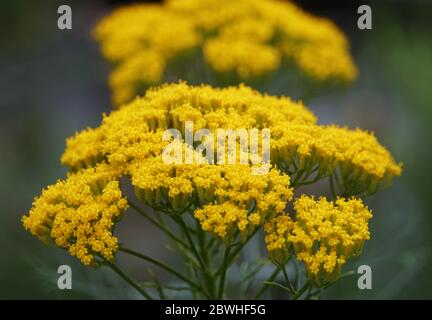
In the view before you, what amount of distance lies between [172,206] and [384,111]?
518cm

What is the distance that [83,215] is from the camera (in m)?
2.26

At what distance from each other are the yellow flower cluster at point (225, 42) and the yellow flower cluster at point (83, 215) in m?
1.53

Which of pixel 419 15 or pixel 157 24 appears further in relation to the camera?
pixel 419 15

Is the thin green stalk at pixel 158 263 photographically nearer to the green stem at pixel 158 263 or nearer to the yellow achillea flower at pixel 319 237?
the green stem at pixel 158 263

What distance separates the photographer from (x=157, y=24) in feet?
13.5

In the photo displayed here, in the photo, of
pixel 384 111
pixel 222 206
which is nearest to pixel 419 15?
pixel 384 111

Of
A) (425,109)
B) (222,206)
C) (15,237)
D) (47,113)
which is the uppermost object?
(47,113)

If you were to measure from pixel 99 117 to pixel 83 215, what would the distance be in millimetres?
4480

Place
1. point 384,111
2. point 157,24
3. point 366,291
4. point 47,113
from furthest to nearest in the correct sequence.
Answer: point 384,111
point 47,113
point 157,24
point 366,291

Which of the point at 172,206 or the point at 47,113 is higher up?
the point at 47,113

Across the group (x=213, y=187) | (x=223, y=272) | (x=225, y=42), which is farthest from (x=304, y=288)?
(x=225, y=42)

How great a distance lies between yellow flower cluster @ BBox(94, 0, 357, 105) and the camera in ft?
12.3

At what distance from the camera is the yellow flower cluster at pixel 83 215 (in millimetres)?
2260
